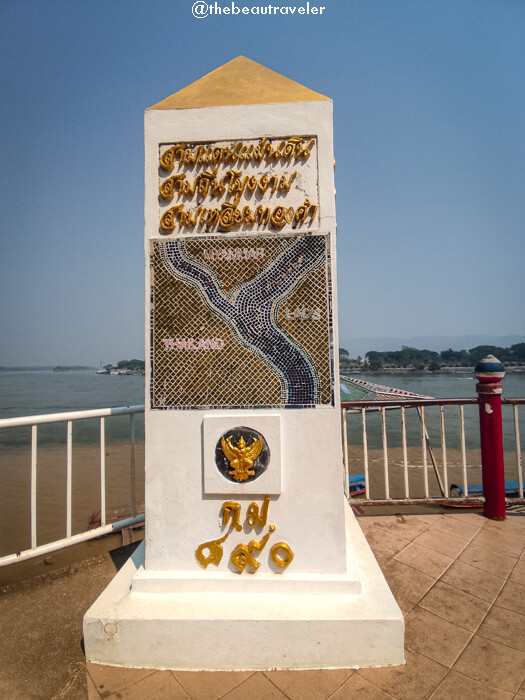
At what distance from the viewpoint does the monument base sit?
1812 millimetres

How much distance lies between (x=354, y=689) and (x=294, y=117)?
3.04 metres

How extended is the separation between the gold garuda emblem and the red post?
2646 millimetres

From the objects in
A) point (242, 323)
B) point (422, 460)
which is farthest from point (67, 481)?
point (422, 460)

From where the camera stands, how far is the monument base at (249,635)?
1812 millimetres

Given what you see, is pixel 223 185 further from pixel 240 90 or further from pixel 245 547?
pixel 245 547

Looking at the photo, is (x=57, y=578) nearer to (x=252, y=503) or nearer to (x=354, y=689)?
(x=252, y=503)

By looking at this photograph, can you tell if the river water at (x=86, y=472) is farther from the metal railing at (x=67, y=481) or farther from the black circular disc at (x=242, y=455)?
the black circular disc at (x=242, y=455)

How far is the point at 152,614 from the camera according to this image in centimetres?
189

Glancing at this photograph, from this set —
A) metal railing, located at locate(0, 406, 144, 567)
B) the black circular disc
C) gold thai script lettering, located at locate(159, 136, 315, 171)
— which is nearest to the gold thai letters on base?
the black circular disc

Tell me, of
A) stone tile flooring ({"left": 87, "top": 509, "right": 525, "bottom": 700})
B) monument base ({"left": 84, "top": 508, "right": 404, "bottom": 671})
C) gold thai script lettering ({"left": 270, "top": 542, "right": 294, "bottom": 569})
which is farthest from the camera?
gold thai script lettering ({"left": 270, "top": 542, "right": 294, "bottom": 569})

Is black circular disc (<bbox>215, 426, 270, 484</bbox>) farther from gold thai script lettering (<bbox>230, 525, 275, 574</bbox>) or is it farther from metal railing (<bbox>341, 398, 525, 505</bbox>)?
metal railing (<bbox>341, 398, 525, 505</bbox>)

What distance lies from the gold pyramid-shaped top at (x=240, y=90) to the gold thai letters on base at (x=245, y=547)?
2.43 m

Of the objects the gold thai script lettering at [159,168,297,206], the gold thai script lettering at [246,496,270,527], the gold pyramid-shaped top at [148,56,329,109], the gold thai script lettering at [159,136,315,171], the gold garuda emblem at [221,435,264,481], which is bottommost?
the gold thai script lettering at [246,496,270,527]

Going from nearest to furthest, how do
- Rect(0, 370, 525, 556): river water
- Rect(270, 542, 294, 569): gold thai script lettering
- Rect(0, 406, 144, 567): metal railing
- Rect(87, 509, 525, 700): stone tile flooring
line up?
Rect(87, 509, 525, 700): stone tile flooring, Rect(270, 542, 294, 569): gold thai script lettering, Rect(0, 406, 144, 567): metal railing, Rect(0, 370, 525, 556): river water
